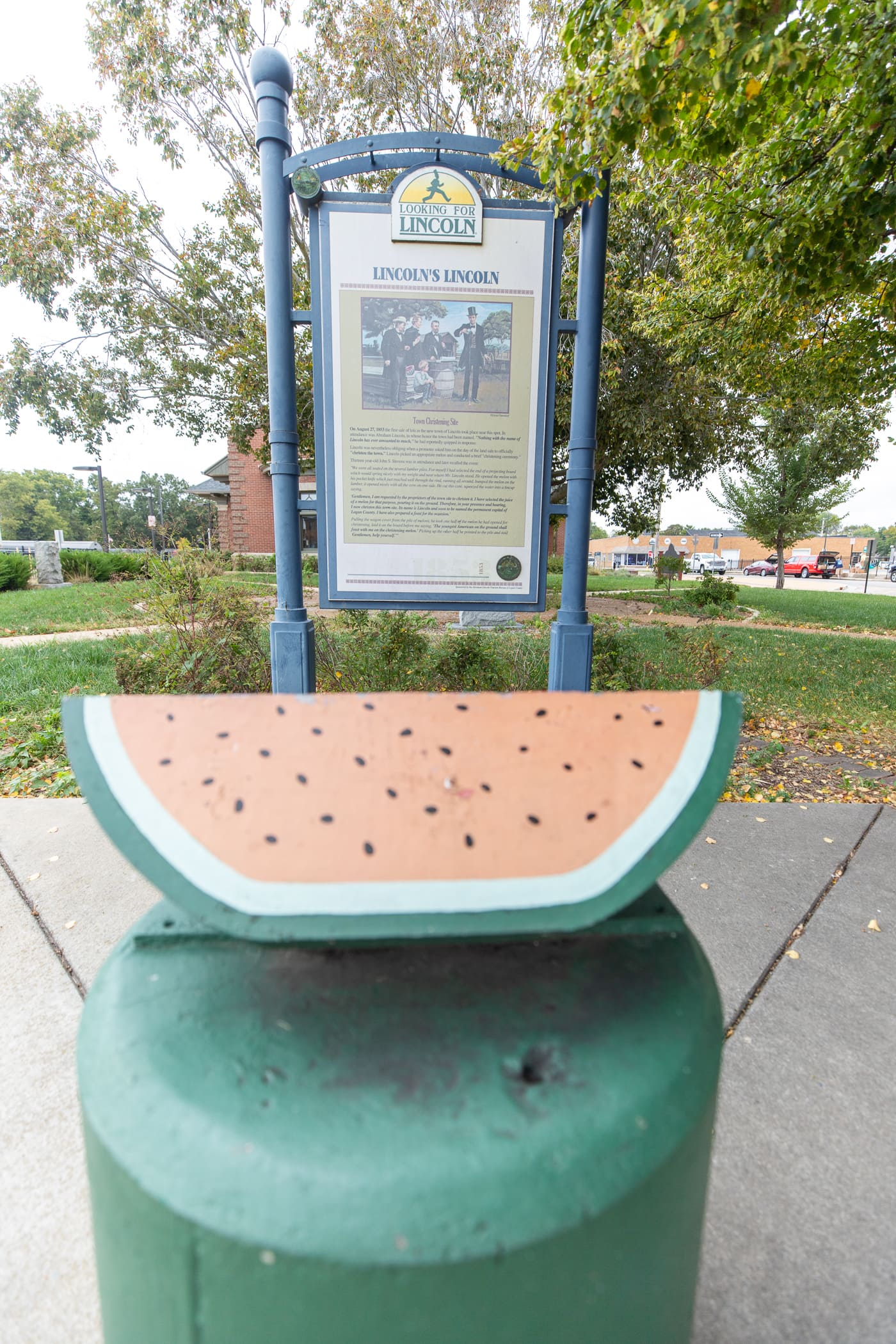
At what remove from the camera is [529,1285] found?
754mm

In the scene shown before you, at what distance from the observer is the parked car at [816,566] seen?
52656 mm

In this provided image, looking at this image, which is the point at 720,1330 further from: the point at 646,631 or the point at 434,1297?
the point at 646,631

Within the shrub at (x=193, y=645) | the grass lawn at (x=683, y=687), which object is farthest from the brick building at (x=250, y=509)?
the shrub at (x=193, y=645)

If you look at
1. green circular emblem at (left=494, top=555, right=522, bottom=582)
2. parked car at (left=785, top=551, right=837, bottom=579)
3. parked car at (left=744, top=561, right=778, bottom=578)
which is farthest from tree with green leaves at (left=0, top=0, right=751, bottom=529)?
parked car at (left=744, top=561, right=778, bottom=578)

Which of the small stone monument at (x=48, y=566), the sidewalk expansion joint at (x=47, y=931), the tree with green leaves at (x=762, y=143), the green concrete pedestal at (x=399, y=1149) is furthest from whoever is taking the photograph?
the small stone monument at (x=48, y=566)

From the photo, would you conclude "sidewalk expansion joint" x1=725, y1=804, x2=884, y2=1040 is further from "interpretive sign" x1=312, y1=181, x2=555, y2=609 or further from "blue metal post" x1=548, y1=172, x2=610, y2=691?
"interpretive sign" x1=312, y1=181, x2=555, y2=609

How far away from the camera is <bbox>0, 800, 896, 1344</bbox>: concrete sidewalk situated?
1377mm

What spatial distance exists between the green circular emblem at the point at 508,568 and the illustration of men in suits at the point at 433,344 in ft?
3.28

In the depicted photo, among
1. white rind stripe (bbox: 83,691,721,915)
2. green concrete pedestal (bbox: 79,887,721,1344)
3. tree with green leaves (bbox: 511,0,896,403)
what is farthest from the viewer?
tree with green leaves (bbox: 511,0,896,403)

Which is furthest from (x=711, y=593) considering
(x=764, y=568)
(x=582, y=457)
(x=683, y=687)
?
(x=764, y=568)

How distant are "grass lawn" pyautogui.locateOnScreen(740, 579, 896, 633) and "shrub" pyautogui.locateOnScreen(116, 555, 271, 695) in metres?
12.5

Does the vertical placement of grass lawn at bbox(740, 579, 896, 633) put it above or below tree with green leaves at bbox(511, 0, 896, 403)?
below

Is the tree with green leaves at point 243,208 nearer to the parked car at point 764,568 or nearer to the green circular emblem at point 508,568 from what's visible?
the green circular emblem at point 508,568

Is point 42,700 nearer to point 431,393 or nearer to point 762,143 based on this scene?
point 431,393
